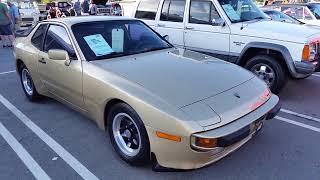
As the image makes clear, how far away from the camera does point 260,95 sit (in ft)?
10.8

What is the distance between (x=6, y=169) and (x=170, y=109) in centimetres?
198

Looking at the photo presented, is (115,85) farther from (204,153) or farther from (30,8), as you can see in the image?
(30,8)

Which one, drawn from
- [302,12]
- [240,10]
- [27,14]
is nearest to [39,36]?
[240,10]

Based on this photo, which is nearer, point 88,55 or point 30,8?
point 88,55

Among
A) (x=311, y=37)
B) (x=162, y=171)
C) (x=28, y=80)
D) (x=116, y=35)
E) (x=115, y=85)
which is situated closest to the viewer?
(x=162, y=171)

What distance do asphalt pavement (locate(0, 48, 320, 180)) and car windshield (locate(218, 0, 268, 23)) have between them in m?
1.78

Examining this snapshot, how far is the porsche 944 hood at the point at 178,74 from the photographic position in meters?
3.00

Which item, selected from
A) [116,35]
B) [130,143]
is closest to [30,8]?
[116,35]

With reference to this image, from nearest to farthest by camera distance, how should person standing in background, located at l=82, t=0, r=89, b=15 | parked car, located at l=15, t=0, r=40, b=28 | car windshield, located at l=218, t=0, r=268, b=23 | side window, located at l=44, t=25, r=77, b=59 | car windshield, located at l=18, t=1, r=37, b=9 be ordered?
side window, located at l=44, t=25, r=77, b=59 → car windshield, located at l=218, t=0, r=268, b=23 → parked car, located at l=15, t=0, r=40, b=28 → car windshield, located at l=18, t=1, r=37, b=9 → person standing in background, located at l=82, t=0, r=89, b=15

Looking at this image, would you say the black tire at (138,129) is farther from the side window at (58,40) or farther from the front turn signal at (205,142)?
the side window at (58,40)

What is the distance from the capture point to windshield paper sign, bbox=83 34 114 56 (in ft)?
12.6

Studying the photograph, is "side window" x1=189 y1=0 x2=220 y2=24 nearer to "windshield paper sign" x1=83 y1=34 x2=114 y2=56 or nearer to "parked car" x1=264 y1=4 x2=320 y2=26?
"windshield paper sign" x1=83 y1=34 x2=114 y2=56

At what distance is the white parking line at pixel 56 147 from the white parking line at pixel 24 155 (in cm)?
28

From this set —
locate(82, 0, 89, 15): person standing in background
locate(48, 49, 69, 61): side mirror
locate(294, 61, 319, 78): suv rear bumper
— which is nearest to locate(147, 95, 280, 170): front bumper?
locate(48, 49, 69, 61): side mirror
